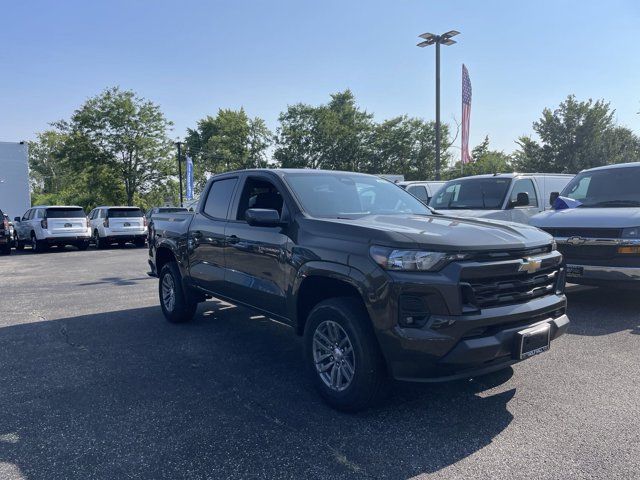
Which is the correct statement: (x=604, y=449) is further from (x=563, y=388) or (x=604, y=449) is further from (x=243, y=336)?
(x=243, y=336)

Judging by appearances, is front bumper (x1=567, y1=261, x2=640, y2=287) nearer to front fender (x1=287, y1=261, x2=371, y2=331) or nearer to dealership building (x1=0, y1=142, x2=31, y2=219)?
front fender (x1=287, y1=261, x2=371, y2=331)

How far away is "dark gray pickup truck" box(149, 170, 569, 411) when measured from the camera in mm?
3229

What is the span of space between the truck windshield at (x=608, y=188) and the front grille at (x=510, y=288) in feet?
14.0

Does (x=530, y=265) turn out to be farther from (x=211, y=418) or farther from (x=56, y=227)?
(x=56, y=227)

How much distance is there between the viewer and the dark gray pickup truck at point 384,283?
10.6 ft

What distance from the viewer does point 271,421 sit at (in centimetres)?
359

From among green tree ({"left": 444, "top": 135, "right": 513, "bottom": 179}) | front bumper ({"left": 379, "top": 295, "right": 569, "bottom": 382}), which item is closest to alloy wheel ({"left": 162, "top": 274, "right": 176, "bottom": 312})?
front bumper ({"left": 379, "top": 295, "right": 569, "bottom": 382})

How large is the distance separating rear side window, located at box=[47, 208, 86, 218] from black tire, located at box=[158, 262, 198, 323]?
49.0 ft

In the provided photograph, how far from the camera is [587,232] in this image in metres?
6.48

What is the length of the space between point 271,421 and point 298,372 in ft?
3.47

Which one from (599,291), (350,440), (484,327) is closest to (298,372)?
(350,440)

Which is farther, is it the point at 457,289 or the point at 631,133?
the point at 631,133

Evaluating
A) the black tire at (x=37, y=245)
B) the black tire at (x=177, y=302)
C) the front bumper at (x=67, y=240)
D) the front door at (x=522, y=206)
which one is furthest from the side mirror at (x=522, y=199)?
the black tire at (x=37, y=245)

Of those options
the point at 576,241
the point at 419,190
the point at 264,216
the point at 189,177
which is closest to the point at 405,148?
the point at 189,177
